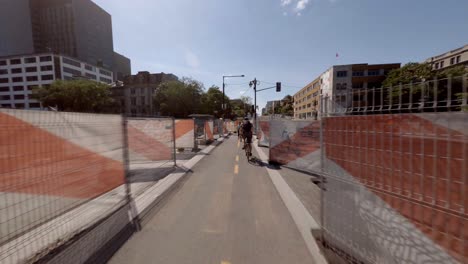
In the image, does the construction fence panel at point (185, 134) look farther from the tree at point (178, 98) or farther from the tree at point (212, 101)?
the tree at point (212, 101)

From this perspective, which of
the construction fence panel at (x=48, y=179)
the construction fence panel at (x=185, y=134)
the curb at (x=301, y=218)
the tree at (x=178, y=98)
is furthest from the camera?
the tree at (x=178, y=98)

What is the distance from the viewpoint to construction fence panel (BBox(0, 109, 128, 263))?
8.63ft

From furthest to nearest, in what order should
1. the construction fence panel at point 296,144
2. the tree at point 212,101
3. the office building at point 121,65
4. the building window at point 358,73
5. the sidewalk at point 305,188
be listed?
the office building at point 121,65
the tree at point 212,101
the building window at point 358,73
the construction fence panel at point 296,144
the sidewalk at point 305,188

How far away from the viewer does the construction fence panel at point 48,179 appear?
8.63ft

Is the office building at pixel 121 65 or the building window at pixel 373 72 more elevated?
the office building at pixel 121 65

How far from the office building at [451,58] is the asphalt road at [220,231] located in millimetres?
54984

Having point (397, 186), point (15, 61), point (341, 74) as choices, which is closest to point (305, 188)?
point (397, 186)

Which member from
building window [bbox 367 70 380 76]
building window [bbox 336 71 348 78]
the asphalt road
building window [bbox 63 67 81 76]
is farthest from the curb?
building window [bbox 63 67 81 76]

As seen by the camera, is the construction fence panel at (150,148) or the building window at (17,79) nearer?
the construction fence panel at (150,148)

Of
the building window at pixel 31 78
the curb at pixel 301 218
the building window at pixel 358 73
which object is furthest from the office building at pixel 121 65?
the curb at pixel 301 218

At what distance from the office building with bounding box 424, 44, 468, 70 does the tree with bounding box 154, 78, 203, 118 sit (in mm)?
51974

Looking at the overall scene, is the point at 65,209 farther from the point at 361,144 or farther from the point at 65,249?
the point at 361,144

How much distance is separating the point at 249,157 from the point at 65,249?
7149mm

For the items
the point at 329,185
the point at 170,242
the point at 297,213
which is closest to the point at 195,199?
the point at 170,242
